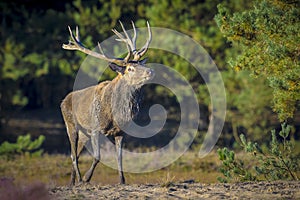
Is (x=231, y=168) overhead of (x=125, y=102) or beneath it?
beneath

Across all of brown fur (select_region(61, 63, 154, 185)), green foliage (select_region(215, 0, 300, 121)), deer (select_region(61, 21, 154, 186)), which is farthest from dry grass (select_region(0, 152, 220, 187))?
green foliage (select_region(215, 0, 300, 121))

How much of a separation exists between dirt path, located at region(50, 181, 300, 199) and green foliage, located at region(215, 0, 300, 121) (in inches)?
71.6

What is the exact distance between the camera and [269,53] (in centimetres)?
1079

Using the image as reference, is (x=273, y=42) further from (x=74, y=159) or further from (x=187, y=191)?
(x=74, y=159)

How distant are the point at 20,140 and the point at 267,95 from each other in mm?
8756

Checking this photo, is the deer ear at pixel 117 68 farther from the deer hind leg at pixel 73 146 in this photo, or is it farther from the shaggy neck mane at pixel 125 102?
the deer hind leg at pixel 73 146

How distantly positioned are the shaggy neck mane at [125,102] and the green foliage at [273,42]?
193cm

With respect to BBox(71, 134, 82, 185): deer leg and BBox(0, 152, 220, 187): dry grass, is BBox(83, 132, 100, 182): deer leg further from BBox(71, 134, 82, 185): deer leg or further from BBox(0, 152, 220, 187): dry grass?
BBox(0, 152, 220, 187): dry grass

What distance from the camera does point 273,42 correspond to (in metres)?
10.9

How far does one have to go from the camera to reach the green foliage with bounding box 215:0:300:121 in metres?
10.8

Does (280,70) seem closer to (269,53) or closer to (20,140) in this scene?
(269,53)

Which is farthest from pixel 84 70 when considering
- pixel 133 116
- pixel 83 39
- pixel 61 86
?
pixel 133 116

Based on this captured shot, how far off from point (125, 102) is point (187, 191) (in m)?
3.04

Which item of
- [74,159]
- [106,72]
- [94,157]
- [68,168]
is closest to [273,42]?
[94,157]
